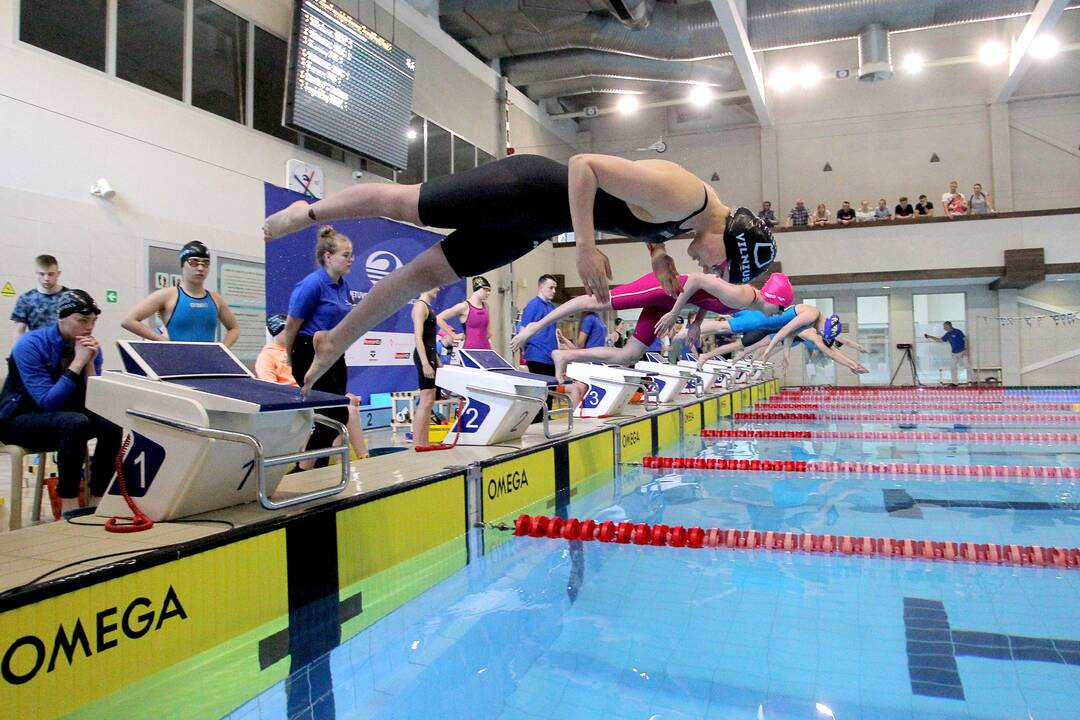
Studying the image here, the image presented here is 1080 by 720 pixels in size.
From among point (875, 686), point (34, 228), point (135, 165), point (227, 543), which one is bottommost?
point (875, 686)

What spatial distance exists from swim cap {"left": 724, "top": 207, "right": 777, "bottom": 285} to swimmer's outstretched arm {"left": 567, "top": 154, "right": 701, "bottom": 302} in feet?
1.23

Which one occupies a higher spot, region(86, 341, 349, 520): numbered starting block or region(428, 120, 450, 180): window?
region(428, 120, 450, 180): window

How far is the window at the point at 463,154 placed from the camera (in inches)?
527

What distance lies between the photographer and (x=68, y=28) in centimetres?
654

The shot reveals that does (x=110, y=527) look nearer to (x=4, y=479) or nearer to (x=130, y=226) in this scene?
(x=4, y=479)

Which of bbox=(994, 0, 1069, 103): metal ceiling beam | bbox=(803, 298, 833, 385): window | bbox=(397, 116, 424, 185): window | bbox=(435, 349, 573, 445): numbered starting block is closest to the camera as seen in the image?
bbox=(435, 349, 573, 445): numbered starting block

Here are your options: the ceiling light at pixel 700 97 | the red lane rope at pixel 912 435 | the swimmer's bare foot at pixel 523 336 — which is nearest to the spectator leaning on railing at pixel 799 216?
the ceiling light at pixel 700 97

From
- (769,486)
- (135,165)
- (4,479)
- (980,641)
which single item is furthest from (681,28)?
(980,641)

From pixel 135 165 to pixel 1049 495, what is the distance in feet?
26.1

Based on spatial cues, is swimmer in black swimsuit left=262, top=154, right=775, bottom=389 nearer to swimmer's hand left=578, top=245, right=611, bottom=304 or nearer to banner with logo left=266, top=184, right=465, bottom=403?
swimmer's hand left=578, top=245, right=611, bottom=304

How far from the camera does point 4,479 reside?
567 cm

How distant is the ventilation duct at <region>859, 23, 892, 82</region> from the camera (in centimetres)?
1255

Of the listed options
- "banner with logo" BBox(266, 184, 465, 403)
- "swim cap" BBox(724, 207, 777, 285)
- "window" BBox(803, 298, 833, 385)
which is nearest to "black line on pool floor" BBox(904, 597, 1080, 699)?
"swim cap" BBox(724, 207, 777, 285)

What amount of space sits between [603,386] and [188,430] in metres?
4.46
